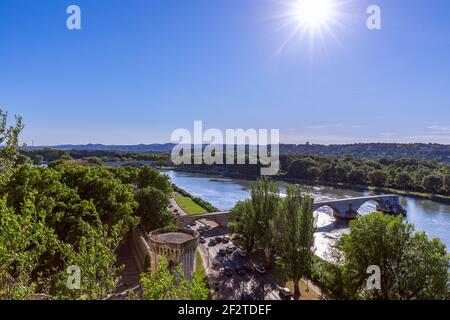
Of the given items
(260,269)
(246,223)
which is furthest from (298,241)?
(246,223)

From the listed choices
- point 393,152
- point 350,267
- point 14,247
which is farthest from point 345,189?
point 393,152

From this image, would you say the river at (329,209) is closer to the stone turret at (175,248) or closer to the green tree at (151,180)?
the stone turret at (175,248)

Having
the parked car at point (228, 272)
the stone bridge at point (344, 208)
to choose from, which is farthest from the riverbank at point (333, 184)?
the parked car at point (228, 272)

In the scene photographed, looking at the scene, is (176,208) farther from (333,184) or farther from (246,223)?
(333,184)

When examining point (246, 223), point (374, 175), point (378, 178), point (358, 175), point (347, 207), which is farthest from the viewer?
point (358, 175)

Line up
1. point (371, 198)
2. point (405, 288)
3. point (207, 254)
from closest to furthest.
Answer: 1. point (405, 288)
2. point (207, 254)
3. point (371, 198)
